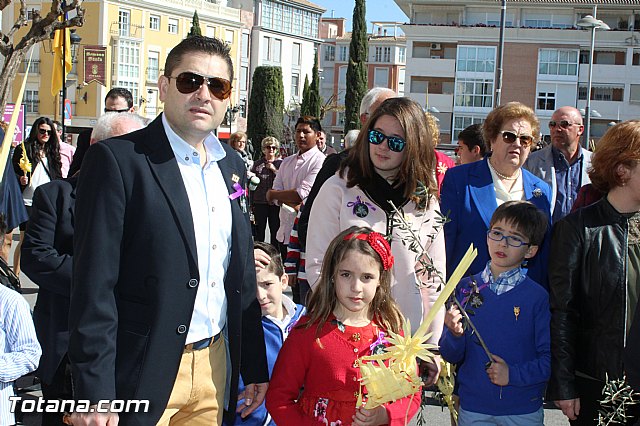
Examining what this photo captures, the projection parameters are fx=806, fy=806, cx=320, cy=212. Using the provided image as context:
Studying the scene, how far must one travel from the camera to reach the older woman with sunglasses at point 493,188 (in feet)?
15.2

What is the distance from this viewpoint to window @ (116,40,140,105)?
62.4 meters

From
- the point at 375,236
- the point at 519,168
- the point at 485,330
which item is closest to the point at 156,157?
the point at 375,236

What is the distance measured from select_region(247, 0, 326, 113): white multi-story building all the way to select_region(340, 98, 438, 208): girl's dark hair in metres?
76.0

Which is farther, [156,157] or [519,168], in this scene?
[519,168]

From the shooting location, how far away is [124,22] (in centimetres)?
6219

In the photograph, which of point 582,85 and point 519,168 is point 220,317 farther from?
point 582,85

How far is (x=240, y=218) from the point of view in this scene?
3.12 meters

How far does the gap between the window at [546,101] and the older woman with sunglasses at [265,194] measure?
50015 mm

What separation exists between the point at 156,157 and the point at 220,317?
0.66 meters

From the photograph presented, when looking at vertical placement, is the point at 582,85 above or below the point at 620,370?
above

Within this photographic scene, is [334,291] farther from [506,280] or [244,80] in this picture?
[244,80]

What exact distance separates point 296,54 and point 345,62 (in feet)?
31.9

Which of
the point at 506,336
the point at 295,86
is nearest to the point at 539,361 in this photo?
the point at 506,336

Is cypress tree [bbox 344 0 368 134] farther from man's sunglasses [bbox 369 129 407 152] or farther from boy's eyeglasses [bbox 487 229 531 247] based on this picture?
man's sunglasses [bbox 369 129 407 152]
